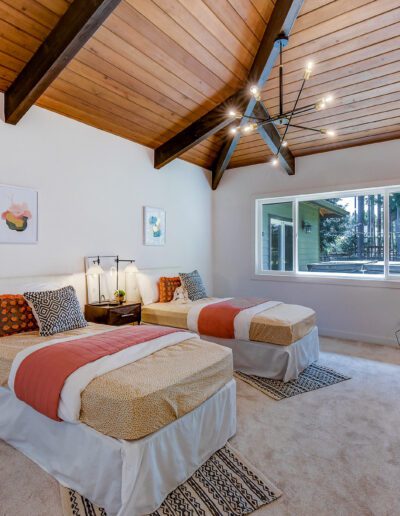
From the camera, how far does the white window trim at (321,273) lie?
4.43 metres

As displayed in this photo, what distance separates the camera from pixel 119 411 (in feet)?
5.22

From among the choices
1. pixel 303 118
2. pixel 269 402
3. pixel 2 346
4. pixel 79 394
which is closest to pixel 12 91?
pixel 2 346

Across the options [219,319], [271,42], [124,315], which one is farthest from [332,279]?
[271,42]

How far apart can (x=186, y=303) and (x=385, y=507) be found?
2.81 metres

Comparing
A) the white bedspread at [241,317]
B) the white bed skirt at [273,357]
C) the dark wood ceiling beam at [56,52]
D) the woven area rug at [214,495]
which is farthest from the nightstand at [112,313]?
the dark wood ceiling beam at [56,52]

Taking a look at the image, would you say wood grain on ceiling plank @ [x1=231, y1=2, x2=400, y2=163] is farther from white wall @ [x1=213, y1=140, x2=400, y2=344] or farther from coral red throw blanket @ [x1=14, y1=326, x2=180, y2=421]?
coral red throw blanket @ [x1=14, y1=326, x2=180, y2=421]

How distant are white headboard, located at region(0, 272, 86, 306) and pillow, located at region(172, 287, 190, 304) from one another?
1189 mm

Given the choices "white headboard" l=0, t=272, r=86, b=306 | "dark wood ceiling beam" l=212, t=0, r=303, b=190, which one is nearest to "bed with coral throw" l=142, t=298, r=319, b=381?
"white headboard" l=0, t=272, r=86, b=306

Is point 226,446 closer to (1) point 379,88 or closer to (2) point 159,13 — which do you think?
(2) point 159,13

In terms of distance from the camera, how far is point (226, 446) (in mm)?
2150

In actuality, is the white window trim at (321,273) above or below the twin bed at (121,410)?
above

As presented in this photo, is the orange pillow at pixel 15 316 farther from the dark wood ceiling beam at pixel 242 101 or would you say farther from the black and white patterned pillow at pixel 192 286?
the dark wood ceiling beam at pixel 242 101

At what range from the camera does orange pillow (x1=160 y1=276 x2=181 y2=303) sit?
14.2 ft

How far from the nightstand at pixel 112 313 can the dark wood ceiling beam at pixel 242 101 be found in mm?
2118
